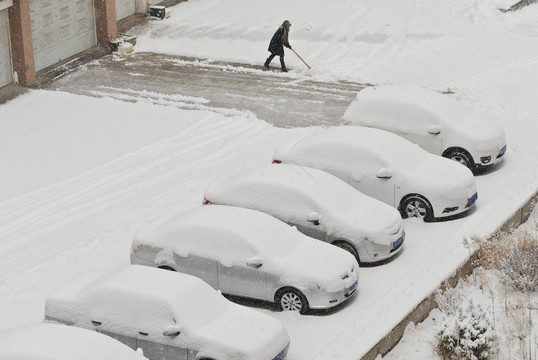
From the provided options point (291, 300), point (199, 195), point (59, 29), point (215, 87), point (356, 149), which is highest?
point (356, 149)

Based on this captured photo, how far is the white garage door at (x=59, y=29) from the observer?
2627cm

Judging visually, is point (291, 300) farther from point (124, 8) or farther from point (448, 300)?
point (124, 8)

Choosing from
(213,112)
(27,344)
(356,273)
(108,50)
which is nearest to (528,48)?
(213,112)

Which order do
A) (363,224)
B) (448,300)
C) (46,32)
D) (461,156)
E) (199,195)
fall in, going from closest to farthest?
(448,300) → (363,224) → (199,195) → (461,156) → (46,32)

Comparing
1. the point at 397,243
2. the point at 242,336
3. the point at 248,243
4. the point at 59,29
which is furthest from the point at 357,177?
the point at 59,29

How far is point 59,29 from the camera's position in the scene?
2719cm

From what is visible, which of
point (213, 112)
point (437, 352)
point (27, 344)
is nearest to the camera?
point (27, 344)

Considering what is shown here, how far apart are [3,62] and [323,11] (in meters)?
10.3

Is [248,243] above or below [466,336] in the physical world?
above

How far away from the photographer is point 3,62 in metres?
25.1

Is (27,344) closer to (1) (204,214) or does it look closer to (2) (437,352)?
(1) (204,214)

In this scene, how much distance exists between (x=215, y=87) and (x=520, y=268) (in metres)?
12.2

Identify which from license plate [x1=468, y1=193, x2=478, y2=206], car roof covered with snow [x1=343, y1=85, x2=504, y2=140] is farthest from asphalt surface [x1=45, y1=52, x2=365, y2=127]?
license plate [x1=468, y1=193, x2=478, y2=206]

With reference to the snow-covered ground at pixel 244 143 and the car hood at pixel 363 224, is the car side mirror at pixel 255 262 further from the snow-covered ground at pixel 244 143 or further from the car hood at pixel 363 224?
the car hood at pixel 363 224
